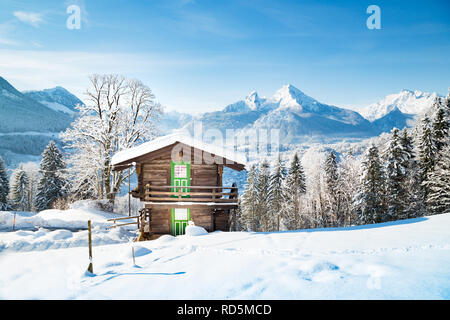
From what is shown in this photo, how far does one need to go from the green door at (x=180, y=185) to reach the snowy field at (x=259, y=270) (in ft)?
17.1

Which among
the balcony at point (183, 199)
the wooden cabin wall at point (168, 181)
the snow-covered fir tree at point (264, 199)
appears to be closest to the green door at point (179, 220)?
the wooden cabin wall at point (168, 181)

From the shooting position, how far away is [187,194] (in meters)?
13.3

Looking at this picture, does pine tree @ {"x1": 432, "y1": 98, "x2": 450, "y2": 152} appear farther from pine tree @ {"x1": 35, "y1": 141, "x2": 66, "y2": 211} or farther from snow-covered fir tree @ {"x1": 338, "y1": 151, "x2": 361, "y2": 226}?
pine tree @ {"x1": 35, "y1": 141, "x2": 66, "y2": 211}

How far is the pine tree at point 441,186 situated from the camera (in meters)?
19.5

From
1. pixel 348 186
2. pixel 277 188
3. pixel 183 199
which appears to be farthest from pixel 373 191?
pixel 183 199

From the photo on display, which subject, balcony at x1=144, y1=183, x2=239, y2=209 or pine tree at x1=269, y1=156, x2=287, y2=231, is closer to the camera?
balcony at x1=144, y1=183, x2=239, y2=209

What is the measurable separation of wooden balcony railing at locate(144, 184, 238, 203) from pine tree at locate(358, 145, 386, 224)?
1815cm

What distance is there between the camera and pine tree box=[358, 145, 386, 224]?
80.4ft

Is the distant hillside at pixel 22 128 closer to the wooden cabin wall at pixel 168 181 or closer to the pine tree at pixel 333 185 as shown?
the wooden cabin wall at pixel 168 181

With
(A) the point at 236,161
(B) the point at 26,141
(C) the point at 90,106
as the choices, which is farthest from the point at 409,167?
(B) the point at 26,141

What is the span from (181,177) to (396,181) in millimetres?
22728

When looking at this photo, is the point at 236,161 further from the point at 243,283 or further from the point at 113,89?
the point at 113,89

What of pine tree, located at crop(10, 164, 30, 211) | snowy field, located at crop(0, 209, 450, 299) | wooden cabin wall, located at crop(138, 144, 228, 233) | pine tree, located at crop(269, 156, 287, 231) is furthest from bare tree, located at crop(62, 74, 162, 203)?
pine tree, located at crop(10, 164, 30, 211)
